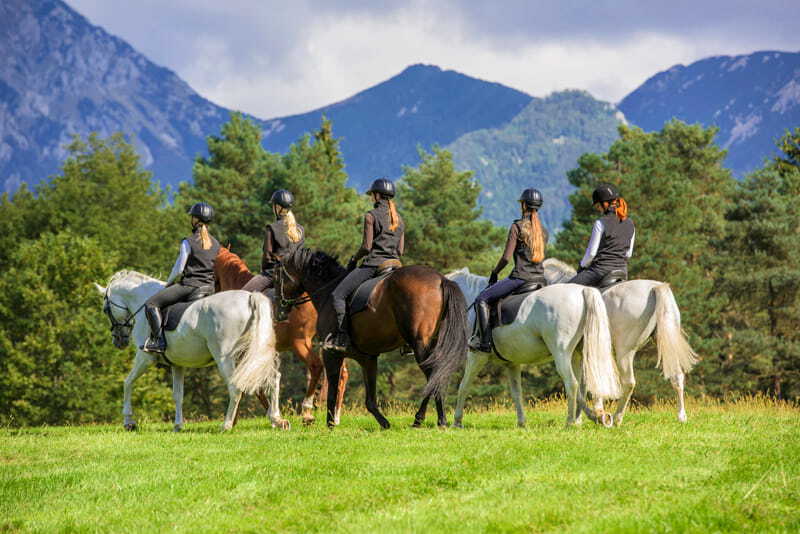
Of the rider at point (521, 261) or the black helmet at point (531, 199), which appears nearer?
the rider at point (521, 261)

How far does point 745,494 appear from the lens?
680cm

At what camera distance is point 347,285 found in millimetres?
11820

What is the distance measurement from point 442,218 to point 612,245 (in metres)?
37.3

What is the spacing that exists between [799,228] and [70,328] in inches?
1367

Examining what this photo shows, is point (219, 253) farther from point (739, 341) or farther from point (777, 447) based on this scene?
point (739, 341)

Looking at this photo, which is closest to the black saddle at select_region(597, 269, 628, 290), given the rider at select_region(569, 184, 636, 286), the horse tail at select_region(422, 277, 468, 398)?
the rider at select_region(569, 184, 636, 286)

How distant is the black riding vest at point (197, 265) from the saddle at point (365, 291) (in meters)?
2.76

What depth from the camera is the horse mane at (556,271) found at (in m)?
14.2

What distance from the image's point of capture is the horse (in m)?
11.1

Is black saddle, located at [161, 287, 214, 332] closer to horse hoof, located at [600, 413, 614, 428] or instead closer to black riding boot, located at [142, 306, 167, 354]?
black riding boot, located at [142, 306, 167, 354]

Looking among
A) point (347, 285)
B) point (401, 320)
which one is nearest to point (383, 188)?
point (347, 285)

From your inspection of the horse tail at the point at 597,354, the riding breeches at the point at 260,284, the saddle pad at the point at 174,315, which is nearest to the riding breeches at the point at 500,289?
the horse tail at the point at 597,354

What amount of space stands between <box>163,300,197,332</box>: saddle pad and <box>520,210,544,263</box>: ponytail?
5155 millimetres

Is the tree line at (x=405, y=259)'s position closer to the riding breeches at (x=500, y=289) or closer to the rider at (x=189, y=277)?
the rider at (x=189, y=277)
